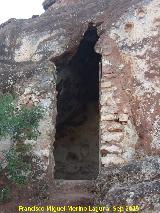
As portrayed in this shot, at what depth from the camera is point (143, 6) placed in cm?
763

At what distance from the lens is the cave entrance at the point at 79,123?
376 inches

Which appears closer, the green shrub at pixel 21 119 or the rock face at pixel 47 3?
the green shrub at pixel 21 119

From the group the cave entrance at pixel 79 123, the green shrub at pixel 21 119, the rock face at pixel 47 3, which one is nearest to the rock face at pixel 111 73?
the green shrub at pixel 21 119

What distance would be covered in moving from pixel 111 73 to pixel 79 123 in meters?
3.77

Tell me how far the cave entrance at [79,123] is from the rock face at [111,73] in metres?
1.12

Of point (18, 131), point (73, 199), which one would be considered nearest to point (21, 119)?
point (18, 131)

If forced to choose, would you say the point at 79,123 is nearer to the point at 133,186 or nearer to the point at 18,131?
the point at 18,131

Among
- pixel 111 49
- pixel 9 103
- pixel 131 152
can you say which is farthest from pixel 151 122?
pixel 9 103

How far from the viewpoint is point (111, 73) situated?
6996 millimetres

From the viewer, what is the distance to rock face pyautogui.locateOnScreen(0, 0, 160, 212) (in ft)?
20.5

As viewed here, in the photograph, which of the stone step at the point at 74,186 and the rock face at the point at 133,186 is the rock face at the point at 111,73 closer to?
the rock face at the point at 133,186

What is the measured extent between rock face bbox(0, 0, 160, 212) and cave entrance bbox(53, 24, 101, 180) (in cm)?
112

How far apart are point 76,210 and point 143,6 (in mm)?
4057

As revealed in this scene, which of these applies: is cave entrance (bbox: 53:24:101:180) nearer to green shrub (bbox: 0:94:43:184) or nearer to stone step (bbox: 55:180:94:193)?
green shrub (bbox: 0:94:43:184)
